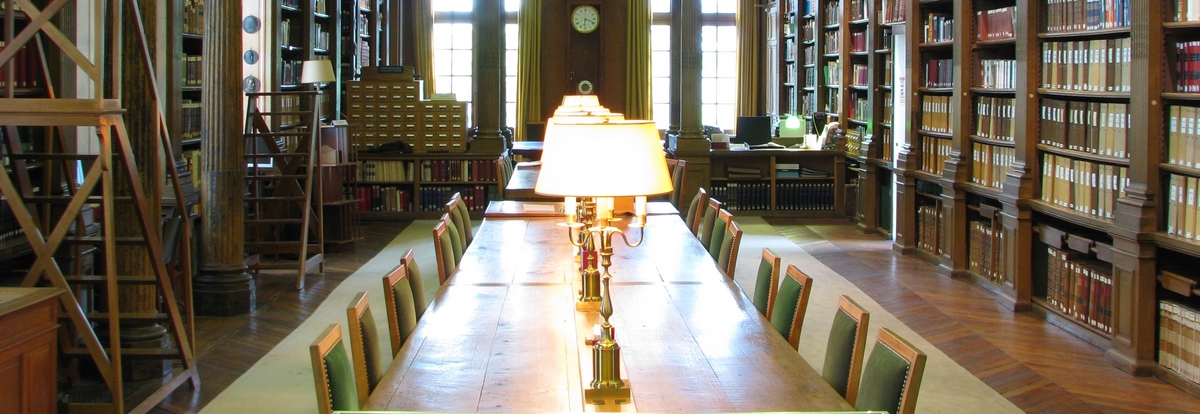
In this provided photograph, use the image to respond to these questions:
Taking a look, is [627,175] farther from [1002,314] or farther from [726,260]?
[1002,314]

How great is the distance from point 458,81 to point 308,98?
554cm

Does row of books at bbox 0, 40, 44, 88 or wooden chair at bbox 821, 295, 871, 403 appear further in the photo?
row of books at bbox 0, 40, 44, 88

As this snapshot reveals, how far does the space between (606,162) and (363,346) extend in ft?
3.05

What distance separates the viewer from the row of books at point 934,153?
8.05 m

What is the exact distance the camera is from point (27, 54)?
5.14 metres

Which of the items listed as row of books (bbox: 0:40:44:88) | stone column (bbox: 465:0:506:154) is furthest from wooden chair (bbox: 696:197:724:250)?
stone column (bbox: 465:0:506:154)

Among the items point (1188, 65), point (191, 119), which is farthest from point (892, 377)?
point (191, 119)

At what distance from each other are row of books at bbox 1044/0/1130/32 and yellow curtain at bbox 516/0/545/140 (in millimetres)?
9157

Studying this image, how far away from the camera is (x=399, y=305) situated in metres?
3.59

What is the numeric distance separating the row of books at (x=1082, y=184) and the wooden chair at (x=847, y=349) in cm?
291

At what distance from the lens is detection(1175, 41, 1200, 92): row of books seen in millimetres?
4895

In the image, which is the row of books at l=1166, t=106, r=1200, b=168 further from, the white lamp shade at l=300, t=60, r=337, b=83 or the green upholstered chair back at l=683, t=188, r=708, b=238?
the white lamp shade at l=300, t=60, r=337, b=83

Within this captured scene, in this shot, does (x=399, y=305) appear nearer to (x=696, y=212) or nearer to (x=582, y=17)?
(x=696, y=212)

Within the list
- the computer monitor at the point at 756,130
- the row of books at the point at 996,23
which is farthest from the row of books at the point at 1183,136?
the computer monitor at the point at 756,130
